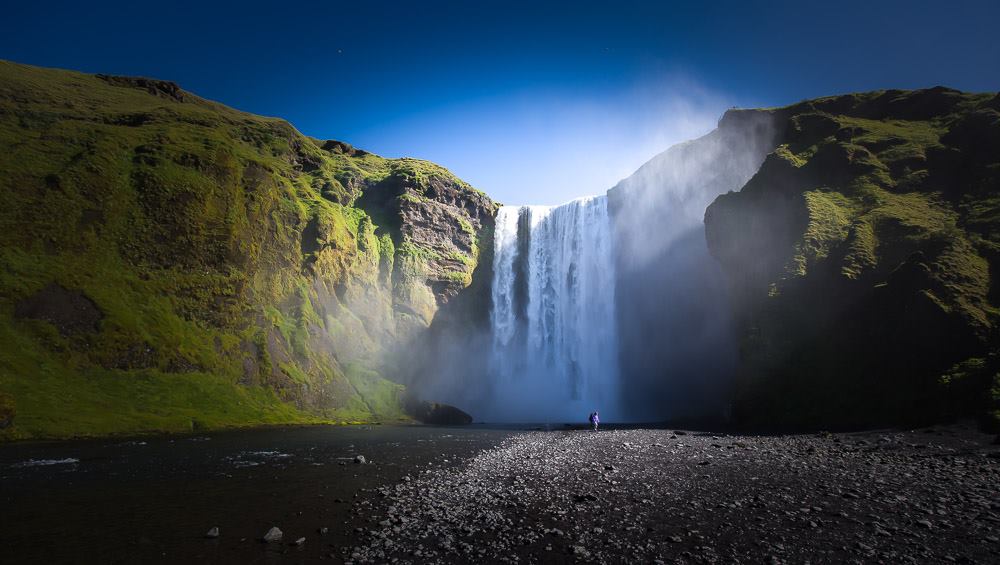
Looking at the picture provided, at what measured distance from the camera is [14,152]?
51.1m

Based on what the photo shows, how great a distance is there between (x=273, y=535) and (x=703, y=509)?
10779 millimetres

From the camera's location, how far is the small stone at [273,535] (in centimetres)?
986

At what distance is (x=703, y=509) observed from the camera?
11.3 m

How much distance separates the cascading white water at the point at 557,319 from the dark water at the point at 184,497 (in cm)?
5025

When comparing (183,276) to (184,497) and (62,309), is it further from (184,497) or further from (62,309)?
(184,497)

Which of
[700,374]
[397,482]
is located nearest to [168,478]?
[397,482]

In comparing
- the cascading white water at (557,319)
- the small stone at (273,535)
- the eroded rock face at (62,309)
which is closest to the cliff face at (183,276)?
the eroded rock face at (62,309)

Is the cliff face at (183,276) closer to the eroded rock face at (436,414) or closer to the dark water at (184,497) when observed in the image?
the eroded rock face at (436,414)

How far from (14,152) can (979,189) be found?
332 ft

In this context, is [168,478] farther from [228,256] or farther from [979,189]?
[979,189]

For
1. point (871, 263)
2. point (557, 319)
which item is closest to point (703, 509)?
point (871, 263)

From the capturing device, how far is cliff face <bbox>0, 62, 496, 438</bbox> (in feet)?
123

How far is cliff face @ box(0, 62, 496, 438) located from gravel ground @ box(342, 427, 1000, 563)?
3348 cm

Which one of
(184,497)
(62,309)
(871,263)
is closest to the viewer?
(184,497)
